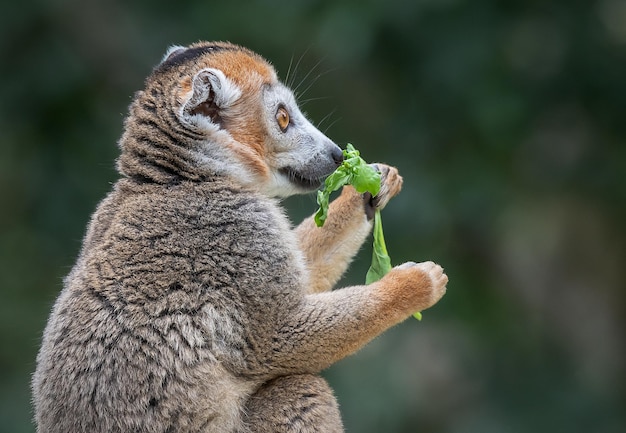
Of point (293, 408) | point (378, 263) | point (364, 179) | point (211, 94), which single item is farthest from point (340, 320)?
point (211, 94)

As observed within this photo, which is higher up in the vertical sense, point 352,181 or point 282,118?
point 282,118

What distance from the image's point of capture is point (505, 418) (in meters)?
17.2

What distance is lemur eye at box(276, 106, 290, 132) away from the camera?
26.8ft

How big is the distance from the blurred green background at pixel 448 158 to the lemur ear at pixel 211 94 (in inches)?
335

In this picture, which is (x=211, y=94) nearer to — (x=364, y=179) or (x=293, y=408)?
(x=364, y=179)

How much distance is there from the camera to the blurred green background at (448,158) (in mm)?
17172

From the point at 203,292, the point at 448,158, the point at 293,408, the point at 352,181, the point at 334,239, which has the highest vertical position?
the point at 448,158

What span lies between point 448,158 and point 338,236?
924 cm

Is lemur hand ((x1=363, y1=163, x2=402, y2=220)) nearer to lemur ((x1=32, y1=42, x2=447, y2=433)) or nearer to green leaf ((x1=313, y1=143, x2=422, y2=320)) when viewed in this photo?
green leaf ((x1=313, y1=143, x2=422, y2=320))

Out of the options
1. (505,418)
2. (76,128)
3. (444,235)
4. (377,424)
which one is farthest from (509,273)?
(76,128)

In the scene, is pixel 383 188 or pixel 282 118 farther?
pixel 383 188

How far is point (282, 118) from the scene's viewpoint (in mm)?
8211

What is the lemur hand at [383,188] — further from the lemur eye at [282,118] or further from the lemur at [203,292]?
the lemur eye at [282,118]

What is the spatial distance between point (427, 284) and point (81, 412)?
2566mm
